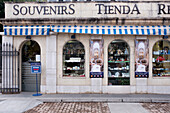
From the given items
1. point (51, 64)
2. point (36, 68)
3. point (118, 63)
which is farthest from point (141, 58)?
point (36, 68)

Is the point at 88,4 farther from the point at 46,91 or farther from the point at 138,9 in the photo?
the point at 46,91

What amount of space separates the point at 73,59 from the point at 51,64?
1.46m

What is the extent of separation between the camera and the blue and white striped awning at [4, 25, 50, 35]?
31.6 ft

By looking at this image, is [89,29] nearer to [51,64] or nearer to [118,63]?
[118,63]

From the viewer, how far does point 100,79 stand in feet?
31.8

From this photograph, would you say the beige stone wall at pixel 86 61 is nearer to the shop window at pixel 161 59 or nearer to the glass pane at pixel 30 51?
the shop window at pixel 161 59

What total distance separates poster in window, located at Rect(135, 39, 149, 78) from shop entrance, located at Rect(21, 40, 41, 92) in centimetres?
637

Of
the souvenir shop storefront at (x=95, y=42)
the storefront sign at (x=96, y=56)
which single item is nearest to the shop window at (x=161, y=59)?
the souvenir shop storefront at (x=95, y=42)

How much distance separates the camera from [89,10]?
388 inches

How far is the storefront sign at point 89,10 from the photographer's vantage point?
978cm

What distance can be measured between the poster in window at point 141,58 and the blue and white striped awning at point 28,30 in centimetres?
574

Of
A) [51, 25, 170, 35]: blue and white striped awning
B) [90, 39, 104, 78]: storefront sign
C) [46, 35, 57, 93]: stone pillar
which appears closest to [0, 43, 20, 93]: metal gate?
[46, 35, 57, 93]: stone pillar

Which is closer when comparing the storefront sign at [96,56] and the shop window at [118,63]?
the storefront sign at [96,56]

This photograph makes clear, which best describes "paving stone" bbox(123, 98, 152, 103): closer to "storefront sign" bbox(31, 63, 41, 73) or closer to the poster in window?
the poster in window
